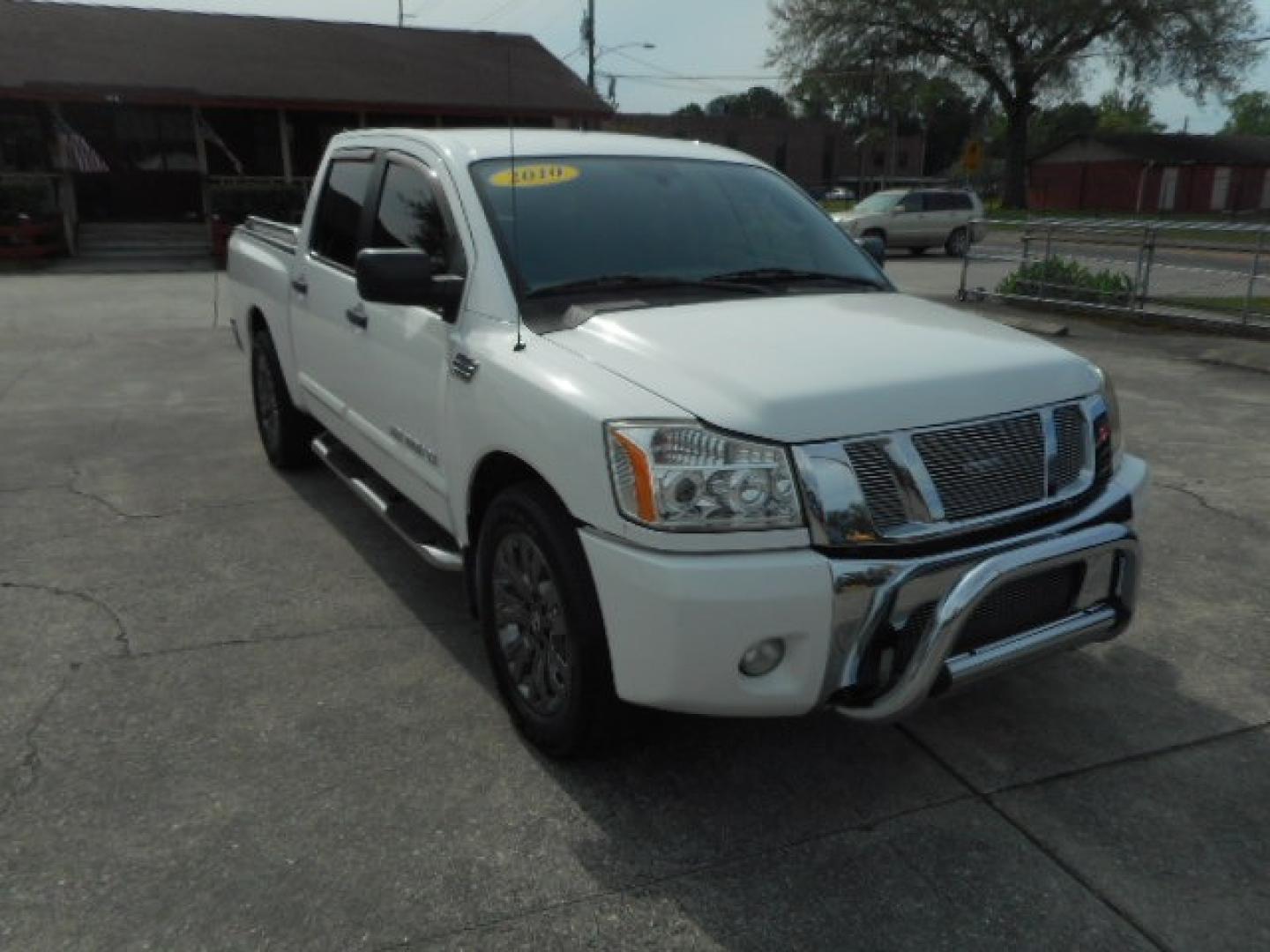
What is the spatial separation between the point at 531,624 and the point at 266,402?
3.74 metres

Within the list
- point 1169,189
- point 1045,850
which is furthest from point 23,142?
point 1169,189

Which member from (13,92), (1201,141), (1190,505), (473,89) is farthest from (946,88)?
(1190,505)

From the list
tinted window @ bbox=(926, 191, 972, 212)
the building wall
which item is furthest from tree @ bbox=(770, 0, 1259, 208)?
tinted window @ bbox=(926, 191, 972, 212)

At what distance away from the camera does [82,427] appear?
738cm

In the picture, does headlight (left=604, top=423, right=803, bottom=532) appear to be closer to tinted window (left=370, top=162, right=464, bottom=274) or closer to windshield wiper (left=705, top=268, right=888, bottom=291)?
windshield wiper (left=705, top=268, right=888, bottom=291)

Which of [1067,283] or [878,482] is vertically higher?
[878,482]

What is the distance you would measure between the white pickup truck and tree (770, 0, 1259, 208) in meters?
49.1

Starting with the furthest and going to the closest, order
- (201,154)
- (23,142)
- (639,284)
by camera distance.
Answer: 1. (23,142)
2. (201,154)
3. (639,284)

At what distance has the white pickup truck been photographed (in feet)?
8.47

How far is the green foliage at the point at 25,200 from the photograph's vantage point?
2089cm

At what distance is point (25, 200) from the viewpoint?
21203mm

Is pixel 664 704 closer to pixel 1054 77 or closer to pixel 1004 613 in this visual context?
pixel 1004 613

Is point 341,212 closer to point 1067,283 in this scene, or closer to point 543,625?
point 543,625

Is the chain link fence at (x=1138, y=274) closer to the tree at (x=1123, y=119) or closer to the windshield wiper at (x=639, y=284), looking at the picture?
the windshield wiper at (x=639, y=284)
